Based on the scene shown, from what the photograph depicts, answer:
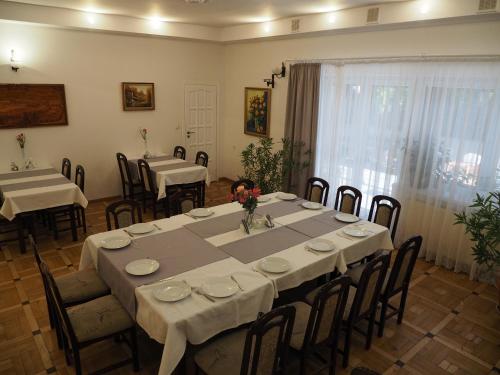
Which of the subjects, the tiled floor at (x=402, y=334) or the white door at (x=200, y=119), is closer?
the tiled floor at (x=402, y=334)

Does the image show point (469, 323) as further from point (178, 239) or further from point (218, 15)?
point (218, 15)

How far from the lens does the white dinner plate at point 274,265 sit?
8.46 feet

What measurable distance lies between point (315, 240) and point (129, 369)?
1774 millimetres

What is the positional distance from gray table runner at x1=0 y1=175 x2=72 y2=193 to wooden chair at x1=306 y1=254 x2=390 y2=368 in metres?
3.74

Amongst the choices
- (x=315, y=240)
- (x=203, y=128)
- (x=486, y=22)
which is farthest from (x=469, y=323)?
(x=203, y=128)

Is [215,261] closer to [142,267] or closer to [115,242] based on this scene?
[142,267]

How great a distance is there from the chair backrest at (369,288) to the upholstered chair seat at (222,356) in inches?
35.9

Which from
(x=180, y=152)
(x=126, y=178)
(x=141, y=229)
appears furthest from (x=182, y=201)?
(x=180, y=152)

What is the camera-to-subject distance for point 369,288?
272 cm

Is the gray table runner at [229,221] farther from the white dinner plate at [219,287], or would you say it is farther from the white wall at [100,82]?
the white wall at [100,82]

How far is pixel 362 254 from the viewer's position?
10.6 ft

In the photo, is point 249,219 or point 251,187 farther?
point 251,187

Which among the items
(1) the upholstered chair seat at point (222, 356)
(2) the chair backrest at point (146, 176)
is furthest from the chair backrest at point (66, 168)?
(1) the upholstered chair seat at point (222, 356)

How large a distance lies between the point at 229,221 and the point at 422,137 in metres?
2.62
